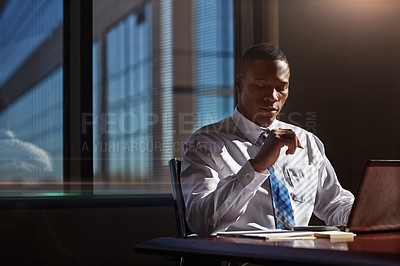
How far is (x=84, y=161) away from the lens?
3490 millimetres

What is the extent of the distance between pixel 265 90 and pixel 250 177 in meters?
0.64

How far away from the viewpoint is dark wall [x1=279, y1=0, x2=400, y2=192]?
386 centimetres

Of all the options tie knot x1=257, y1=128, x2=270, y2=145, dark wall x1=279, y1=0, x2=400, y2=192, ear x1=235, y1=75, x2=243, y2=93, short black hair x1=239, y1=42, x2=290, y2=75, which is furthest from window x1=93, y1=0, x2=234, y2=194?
tie knot x1=257, y1=128, x2=270, y2=145

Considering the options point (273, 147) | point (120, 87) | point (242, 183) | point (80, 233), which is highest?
point (120, 87)

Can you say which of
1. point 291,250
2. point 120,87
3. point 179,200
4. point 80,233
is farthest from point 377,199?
point 120,87

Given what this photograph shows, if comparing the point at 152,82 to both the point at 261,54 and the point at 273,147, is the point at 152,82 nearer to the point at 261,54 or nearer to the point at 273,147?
the point at 261,54

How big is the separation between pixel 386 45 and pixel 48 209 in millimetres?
2565

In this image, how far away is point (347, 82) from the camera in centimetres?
389

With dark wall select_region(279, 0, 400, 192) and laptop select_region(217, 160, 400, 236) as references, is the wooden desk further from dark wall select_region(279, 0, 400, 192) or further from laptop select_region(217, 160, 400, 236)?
dark wall select_region(279, 0, 400, 192)

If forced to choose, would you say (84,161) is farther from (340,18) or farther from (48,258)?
(340,18)

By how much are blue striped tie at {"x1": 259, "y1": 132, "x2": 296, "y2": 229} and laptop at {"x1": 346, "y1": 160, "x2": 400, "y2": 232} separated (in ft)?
2.01

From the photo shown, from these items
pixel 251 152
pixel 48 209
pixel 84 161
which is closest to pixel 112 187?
pixel 84 161

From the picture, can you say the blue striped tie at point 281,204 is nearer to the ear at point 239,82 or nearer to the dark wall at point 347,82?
the ear at point 239,82

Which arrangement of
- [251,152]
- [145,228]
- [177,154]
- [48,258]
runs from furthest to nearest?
[177,154] < [145,228] < [48,258] < [251,152]
